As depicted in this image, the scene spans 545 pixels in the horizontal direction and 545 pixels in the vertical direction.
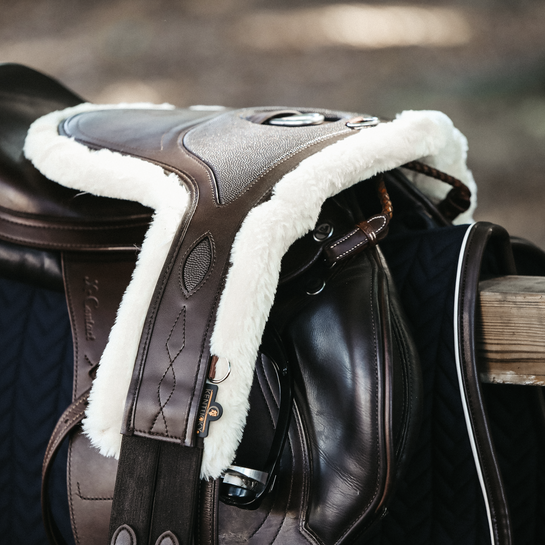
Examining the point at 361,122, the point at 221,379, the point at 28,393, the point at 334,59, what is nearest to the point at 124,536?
the point at 221,379

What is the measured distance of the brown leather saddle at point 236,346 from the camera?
328mm

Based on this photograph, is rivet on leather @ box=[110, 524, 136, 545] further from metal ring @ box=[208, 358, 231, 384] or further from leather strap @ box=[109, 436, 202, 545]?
metal ring @ box=[208, 358, 231, 384]

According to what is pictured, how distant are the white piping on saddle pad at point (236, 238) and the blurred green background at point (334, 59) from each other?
41.6 inches

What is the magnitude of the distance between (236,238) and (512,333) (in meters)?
0.24

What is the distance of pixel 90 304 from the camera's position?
0.46m

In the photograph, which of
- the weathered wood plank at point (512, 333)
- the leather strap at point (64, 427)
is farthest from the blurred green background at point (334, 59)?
the leather strap at point (64, 427)

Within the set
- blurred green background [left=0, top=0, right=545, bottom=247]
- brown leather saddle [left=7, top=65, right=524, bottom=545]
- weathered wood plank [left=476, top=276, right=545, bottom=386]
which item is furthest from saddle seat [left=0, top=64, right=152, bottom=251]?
blurred green background [left=0, top=0, right=545, bottom=247]

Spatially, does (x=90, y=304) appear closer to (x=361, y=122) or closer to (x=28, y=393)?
(x=28, y=393)

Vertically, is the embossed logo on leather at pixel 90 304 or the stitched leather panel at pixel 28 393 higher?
the embossed logo on leather at pixel 90 304

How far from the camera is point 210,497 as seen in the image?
1.10ft

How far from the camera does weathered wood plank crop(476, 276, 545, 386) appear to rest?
1.25 feet

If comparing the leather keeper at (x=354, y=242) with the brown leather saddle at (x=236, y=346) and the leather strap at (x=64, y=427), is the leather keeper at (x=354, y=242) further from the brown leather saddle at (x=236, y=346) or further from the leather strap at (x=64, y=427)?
the leather strap at (x=64, y=427)

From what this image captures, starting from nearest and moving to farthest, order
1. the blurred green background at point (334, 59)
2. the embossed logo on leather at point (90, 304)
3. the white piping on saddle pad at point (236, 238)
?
the white piping on saddle pad at point (236, 238)
the embossed logo on leather at point (90, 304)
the blurred green background at point (334, 59)

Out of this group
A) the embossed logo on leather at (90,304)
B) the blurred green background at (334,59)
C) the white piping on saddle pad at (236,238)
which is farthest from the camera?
the blurred green background at (334,59)
